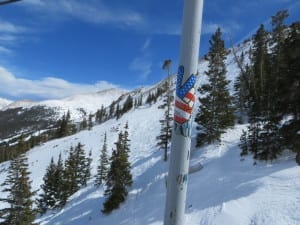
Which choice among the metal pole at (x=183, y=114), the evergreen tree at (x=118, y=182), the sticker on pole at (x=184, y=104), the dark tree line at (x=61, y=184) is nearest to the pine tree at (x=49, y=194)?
the dark tree line at (x=61, y=184)

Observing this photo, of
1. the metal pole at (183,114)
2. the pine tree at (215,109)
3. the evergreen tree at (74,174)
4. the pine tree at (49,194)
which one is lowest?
the pine tree at (49,194)

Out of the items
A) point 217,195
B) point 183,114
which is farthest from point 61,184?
point 183,114

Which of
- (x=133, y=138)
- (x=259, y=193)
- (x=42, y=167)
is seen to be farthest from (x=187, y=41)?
(x=42, y=167)

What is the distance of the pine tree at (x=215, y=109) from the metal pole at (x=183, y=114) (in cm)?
2677

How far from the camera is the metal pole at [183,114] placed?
2.71 metres

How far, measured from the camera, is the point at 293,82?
55.5 feet

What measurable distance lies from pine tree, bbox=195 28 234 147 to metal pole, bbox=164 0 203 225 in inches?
1054

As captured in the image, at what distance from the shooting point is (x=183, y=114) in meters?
2.74

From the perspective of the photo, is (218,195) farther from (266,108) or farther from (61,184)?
(61,184)

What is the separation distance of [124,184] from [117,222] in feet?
19.9

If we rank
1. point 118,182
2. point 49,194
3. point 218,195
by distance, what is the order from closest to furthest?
point 218,195
point 118,182
point 49,194

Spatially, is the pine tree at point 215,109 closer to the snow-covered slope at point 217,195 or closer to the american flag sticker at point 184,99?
the snow-covered slope at point 217,195

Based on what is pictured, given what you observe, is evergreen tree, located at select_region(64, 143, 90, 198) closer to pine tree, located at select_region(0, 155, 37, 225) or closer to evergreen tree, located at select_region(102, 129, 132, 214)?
evergreen tree, located at select_region(102, 129, 132, 214)

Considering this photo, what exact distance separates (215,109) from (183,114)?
29230 millimetres
